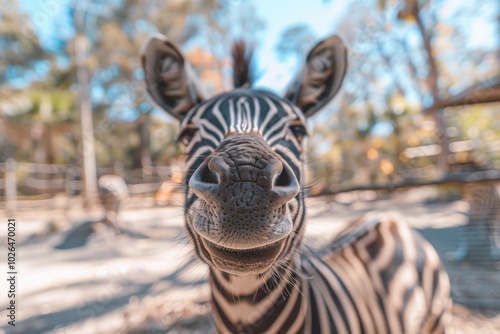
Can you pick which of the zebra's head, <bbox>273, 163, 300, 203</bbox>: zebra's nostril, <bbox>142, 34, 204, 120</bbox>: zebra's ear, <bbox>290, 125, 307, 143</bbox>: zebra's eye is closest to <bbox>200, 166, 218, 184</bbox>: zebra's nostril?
the zebra's head

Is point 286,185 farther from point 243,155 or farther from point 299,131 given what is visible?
point 299,131

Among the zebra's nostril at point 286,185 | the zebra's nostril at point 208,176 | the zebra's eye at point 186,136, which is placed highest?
the zebra's eye at point 186,136

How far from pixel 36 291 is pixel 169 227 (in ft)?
20.5

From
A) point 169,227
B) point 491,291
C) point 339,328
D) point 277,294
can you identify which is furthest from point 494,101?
point 169,227

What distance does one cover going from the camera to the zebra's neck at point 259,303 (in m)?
1.31

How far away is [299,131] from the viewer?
1543mm

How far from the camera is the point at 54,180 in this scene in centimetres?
1791

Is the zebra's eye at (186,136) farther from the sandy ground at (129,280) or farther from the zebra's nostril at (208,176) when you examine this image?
the zebra's nostril at (208,176)

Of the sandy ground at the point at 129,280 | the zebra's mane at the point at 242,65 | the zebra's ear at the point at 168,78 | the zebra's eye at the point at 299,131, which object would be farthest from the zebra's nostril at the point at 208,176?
the zebra's mane at the point at 242,65

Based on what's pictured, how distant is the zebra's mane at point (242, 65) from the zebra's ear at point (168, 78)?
1.23 ft

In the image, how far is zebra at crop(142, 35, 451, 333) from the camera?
932 millimetres

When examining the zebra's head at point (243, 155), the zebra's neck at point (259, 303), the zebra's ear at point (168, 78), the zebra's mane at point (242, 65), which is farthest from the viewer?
the zebra's mane at point (242, 65)

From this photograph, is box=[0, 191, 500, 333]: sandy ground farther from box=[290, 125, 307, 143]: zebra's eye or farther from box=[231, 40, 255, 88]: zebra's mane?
box=[231, 40, 255, 88]: zebra's mane

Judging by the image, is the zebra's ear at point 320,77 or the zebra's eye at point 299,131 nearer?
the zebra's eye at point 299,131
